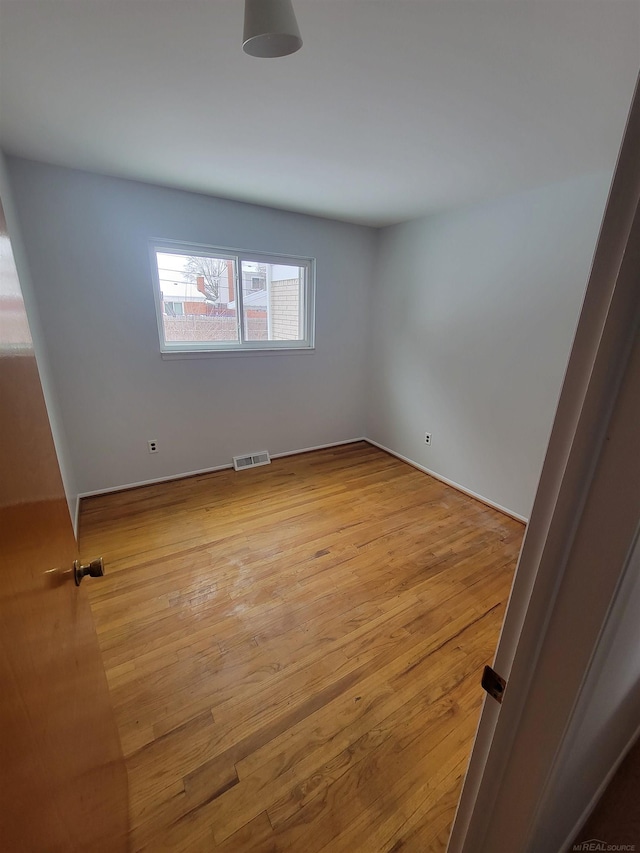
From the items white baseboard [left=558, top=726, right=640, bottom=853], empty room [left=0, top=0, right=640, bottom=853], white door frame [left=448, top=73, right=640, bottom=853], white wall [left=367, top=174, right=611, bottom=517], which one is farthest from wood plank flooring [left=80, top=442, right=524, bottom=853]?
white door frame [left=448, top=73, right=640, bottom=853]

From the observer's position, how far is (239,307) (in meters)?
3.25

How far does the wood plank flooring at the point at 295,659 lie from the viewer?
1.14m

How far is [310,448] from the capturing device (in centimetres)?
402

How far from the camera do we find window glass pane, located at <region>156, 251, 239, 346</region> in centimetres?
294

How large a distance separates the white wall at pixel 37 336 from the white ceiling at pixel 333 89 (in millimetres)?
345

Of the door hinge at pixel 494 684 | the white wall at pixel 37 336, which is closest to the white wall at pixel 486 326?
the door hinge at pixel 494 684

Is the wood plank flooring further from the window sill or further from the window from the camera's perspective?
the window

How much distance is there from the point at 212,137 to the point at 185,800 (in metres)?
2.86

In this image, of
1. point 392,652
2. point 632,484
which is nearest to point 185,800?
point 392,652

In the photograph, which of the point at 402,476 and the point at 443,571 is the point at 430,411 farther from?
the point at 443,571

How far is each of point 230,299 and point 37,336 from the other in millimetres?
1518

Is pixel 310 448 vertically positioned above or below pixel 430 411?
below

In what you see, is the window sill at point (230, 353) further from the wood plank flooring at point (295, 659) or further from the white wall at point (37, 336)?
the wood plank flooring at point (295, 659)

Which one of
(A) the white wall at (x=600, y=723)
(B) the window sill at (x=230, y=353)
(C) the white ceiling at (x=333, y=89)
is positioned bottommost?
(A) the white wall at (x=600, y=723)
